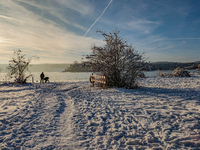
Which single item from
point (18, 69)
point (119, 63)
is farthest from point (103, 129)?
point (18, 69)

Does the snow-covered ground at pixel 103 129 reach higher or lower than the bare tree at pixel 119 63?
lower

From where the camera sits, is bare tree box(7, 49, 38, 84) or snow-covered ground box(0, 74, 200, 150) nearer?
snow-covered ground box(0, 74, 200, 150)

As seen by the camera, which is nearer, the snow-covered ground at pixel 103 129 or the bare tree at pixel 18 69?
the snow-covered ground at pixel 103 129

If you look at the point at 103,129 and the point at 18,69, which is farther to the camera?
the point at 18,69

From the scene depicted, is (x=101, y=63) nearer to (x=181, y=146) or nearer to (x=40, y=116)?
(x=40, y=116)

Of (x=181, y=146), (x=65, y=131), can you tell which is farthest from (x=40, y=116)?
(x=181, y=146)

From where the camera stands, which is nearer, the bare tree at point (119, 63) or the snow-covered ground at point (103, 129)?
the snow-covered ground at point (103, 129)

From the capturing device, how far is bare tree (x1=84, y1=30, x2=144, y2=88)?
10.1m

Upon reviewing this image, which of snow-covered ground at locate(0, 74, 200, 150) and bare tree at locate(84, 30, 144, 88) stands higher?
bare tree at locate(84, 30, 144, 88)

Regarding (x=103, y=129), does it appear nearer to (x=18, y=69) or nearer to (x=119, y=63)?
(x=119, y=63)

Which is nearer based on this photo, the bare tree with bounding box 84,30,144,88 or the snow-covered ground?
the snow-covered ground

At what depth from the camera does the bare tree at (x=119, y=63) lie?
10.1 metres

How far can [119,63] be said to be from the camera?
33.8 ft

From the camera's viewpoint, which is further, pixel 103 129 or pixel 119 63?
pixel 119 63
